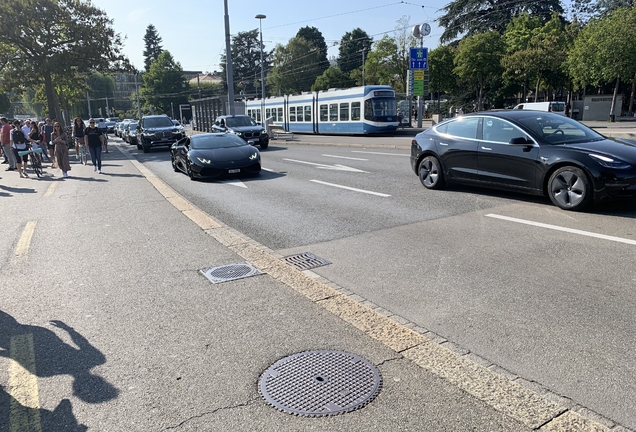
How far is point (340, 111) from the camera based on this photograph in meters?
33.2

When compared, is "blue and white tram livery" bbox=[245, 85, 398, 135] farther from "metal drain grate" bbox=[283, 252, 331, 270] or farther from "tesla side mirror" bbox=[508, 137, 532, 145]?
"metal drain grate" bbox=[283, 252, 331, 270]

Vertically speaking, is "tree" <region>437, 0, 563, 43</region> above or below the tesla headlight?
above

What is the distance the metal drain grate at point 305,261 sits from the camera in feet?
18.6

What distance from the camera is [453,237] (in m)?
6.54

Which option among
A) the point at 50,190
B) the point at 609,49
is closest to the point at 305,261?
the point at 50,190

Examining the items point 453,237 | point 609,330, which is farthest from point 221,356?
point 453,237

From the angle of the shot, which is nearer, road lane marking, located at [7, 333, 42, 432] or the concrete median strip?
the concrete median strip

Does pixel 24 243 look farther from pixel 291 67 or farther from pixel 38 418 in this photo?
pixel 291 67

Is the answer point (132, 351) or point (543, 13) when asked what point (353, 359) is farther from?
point (543, 13)

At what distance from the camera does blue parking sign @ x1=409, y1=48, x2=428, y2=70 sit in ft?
121

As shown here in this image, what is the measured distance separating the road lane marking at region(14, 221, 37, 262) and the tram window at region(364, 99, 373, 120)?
24.4m

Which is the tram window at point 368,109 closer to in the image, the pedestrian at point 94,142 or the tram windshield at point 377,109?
the tram windshield at point 377,109

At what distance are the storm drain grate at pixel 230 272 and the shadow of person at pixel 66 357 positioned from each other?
157 centimetres

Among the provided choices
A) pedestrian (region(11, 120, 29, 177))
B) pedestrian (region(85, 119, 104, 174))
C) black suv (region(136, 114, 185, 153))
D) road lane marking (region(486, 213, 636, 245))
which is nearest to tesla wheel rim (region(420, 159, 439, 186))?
road lane marking (region(486, 213, 636, 245))
